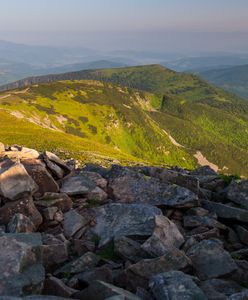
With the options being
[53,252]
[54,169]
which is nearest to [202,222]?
[53,252]

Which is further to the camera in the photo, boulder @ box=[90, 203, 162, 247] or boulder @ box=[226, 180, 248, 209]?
boulder @ box=[226, 180, 248, 209]

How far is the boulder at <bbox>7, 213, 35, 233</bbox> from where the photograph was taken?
1769 cm

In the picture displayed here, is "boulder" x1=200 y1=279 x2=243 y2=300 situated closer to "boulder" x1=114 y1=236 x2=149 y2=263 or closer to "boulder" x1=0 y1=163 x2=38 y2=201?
"boulder" x1=114 y1=236 x2=149 y2=263

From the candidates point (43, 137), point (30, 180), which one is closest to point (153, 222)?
point (30, 180)

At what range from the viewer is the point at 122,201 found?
2217 centimetres

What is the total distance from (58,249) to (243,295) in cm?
769

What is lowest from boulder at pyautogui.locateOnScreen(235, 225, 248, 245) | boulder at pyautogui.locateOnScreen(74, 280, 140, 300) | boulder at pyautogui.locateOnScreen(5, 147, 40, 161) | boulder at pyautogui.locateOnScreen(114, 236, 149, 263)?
boulder at pyautogui.locateOnScreen(235, 225, 248, 245)

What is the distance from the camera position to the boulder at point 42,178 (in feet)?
69.4

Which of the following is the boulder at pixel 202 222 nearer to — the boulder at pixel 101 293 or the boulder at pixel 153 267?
the boulder at pixel 153 267

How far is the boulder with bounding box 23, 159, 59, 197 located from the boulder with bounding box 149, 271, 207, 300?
9335 mm

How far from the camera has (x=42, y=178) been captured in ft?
69.9

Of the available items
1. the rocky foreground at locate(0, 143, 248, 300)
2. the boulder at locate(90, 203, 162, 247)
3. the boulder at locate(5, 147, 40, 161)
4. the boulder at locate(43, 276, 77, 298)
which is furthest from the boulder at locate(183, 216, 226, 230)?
the boulder at locate(5, 147, 40, 161)

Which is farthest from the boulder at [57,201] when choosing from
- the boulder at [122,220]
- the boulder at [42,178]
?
the boulder at [122,220]

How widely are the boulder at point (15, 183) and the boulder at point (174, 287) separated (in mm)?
8629
